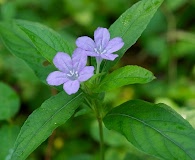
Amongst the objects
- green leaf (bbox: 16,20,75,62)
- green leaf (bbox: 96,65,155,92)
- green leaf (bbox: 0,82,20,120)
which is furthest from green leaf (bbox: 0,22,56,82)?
green leaf (bbox: 96,65,155,92)

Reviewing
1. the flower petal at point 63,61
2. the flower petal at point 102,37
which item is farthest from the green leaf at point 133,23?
the flower petal at point 63,61

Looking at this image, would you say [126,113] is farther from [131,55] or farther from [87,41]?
[131,55]

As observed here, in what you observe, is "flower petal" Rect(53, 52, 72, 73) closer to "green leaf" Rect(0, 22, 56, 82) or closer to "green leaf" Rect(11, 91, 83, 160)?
"green leaf" Rect(11, 91, 83, 160)

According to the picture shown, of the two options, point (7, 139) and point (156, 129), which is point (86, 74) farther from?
point (7, 139)

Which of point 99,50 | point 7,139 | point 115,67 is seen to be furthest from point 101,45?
point 115,67

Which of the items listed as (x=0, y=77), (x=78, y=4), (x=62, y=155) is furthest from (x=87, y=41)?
(x=78, y=4)

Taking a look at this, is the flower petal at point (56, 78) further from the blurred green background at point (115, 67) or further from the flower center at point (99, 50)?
the blurred green background at point (115, 67)

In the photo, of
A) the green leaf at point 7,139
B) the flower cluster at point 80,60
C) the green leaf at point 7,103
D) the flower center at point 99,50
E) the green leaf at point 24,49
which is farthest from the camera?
the green leaf at point 7,103
